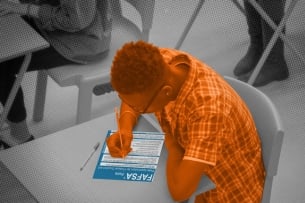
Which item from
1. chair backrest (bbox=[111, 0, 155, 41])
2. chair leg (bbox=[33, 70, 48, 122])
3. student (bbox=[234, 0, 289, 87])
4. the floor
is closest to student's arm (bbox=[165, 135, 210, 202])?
the floor

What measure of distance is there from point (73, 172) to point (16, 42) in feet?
2.57

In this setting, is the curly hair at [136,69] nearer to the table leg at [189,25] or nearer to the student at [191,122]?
the student at [191,122]

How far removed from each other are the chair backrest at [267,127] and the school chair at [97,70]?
809mm

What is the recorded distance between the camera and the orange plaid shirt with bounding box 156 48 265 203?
61.6 inches

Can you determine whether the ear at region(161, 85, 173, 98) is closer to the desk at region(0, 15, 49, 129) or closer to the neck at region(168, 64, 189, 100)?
the neck at region(168, 64, 189, 100)

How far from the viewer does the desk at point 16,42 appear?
2246 millimetres

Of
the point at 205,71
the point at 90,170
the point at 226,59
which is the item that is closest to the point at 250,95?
the point at 205,71

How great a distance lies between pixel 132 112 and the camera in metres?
1.83

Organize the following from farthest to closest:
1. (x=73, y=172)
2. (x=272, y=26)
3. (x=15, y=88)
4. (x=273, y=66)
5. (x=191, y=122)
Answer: (x=273, y=66) < (x=272, y=26) < (x=15, y=88) < (x=73, y=172) < (x=191, y=122)

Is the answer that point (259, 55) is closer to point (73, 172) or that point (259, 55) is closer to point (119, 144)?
point (119, 144)

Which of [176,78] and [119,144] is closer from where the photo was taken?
[176,78]

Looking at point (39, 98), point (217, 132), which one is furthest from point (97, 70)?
point (217, 132)

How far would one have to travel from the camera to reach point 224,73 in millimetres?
3256

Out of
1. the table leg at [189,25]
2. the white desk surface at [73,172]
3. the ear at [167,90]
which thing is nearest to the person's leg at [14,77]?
the white desk surface at [73,172]
